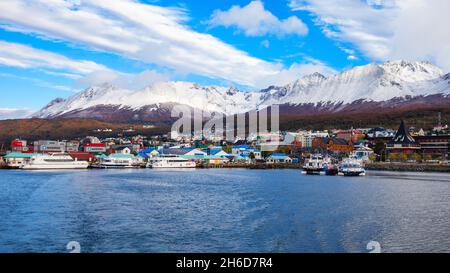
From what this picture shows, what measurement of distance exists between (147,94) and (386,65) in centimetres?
6935

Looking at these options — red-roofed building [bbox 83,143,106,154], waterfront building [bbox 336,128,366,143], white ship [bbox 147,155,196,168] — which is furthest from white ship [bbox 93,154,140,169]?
waterfront building [bbox 336,128,366,143]

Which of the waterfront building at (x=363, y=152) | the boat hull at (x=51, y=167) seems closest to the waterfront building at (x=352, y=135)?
the waterfront building at (x=363, y=152)

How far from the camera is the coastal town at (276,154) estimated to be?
32.8 m

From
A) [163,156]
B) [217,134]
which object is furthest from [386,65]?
[163,156]

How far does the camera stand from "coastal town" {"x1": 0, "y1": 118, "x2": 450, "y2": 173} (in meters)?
32.8

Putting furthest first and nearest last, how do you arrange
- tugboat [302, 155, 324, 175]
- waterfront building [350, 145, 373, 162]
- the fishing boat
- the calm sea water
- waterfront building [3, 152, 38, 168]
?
waterfront building [350, 145, 373, 162] → waterfront building [3, 152, 38, 168] → tugboat [302, 155, 324, 175] → the fishing boat → the calm sea water

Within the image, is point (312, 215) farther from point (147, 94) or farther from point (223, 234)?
point (147, 94)

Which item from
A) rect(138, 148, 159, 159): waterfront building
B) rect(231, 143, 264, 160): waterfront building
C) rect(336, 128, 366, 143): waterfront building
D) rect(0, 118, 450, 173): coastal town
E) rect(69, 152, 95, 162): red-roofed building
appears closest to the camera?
rect(0, 118, 450, 173): coastal town

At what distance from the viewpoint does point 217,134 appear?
7450 centimetres

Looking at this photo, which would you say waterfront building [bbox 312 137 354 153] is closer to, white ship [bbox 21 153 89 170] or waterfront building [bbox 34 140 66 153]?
white ship [bbox 21 153 89 170]

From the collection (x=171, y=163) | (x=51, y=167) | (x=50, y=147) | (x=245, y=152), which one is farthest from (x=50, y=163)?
(x=245, y=152)

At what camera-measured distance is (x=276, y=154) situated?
42406 mm

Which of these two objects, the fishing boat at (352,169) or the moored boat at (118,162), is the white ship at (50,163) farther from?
the fishing boat at (352,169)
